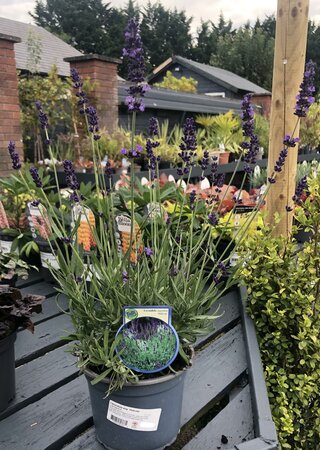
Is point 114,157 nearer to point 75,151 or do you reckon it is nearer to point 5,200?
point 75,151

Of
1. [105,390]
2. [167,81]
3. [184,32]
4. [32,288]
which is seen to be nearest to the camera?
[105,390]

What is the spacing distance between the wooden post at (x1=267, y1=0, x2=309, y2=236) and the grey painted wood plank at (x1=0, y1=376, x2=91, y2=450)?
1153mm

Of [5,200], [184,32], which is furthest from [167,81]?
[184,32]

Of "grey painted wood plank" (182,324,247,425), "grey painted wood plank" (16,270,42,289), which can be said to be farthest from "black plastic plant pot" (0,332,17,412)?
"grey painted wood plank" (16,270,42,289)

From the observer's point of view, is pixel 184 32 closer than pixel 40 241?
No

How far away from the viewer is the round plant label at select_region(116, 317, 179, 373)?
1087 mm

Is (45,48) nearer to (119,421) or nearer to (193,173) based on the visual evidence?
(193,173)

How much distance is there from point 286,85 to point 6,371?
160 cm

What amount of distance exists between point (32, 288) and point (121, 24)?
36.1 meters

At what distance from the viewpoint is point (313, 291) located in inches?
69.8

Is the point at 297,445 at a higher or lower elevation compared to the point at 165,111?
lower

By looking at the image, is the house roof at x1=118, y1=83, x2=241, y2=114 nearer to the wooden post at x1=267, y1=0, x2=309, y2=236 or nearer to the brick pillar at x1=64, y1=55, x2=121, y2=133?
the brick pillar at x1=64, y1=55, x2=121, y2=133

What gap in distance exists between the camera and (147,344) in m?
1.09

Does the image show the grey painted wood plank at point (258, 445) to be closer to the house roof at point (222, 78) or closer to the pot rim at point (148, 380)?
the pot rim at point (148, 380)
